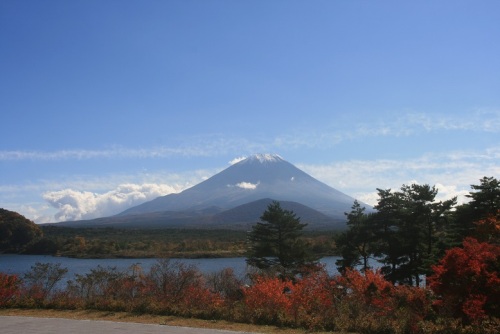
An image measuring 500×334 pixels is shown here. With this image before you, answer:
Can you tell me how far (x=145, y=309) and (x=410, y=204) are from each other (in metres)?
13.5

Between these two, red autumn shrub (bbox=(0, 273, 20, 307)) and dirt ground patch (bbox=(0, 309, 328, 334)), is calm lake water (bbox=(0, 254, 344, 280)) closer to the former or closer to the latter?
red autumn shrub (bbox=(0, 273, 20, 307))

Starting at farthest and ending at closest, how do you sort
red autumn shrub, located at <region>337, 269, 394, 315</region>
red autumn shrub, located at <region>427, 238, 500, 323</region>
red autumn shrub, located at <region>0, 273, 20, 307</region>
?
red autumn shrub, located at <region>0, 273, 20, 307</region> → red autumn shrub, located at <region>337, 269, 394, 315</region> → red autumn shrub, located at <region>427, 238, 500, 323</region>

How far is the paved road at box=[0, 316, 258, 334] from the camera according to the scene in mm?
8461

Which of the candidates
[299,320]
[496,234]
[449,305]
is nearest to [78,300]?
[299,320]

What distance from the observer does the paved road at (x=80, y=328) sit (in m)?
8.46

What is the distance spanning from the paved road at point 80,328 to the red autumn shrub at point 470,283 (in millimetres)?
4444

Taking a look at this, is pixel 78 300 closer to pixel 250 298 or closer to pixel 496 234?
pixel 250 298

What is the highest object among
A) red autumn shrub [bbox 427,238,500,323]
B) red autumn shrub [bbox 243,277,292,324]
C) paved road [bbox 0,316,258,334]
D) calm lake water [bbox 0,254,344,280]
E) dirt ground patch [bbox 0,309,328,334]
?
red autumn shrub [bbox 427,238,500,323]

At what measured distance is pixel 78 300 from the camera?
11.4m

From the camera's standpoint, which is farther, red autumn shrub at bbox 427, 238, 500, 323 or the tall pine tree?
the tall pine tree

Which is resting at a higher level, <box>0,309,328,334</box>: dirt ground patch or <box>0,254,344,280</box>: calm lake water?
<box>0,309,328,334</box>: dirt ground patch

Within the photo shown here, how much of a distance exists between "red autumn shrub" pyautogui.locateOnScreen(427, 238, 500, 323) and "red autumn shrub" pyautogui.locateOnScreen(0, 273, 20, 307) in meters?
10.8

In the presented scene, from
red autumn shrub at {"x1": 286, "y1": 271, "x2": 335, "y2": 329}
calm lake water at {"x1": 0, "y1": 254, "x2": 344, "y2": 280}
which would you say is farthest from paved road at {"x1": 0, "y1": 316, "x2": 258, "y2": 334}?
calm lake water at {"x1": 0, "y1": 254, "x2": 344, "y2": 280}

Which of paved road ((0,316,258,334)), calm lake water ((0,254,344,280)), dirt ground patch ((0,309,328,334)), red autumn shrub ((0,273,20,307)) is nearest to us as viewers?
paved road ((0,316,258,334))
